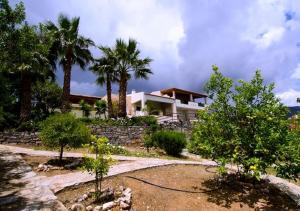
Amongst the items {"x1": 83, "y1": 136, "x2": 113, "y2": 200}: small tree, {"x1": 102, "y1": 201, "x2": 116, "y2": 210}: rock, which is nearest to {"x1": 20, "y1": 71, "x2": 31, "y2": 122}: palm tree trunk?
{"x1": 83, "y1": 136, "x2": 113, "y2": 200}: small tree

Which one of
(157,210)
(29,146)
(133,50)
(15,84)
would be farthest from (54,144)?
(133,50)

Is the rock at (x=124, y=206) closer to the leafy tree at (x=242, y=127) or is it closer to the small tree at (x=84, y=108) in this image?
the leafy tree at (x=242, y=127)

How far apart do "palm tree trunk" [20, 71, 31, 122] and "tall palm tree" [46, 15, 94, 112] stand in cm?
279

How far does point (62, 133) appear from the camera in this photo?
34.8 feet

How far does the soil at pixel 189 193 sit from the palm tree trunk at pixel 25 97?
13.8 m

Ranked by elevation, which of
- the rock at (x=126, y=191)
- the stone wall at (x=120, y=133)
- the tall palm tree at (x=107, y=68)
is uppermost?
the tall palm tree at (x=107, y=68)

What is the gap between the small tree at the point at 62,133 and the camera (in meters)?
10.6

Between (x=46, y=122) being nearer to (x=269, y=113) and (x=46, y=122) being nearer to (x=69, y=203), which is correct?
(x=69, y=203)

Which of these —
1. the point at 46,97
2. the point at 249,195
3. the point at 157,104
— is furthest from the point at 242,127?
the point at 157,104

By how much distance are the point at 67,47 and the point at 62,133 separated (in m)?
14.3

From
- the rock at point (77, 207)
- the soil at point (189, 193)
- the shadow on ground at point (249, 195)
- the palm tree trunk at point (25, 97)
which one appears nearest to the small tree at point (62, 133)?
the soil at point (189, 193)

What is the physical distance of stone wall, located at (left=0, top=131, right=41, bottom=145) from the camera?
16.8m

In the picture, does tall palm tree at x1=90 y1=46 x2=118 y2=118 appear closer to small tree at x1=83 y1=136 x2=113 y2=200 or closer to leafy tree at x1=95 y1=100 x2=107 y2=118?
leafy tree at x1=95 y1=100 x2=107 y2=118

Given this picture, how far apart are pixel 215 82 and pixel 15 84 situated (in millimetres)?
18509
